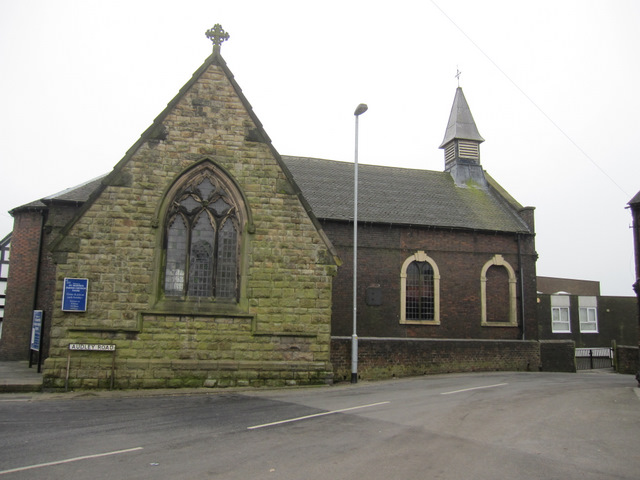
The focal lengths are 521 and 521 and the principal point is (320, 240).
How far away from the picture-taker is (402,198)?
2538 cm

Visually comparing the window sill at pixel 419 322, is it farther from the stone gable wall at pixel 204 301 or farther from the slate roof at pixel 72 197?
the slate roof at pixel 72 197

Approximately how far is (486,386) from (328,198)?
37.6ft

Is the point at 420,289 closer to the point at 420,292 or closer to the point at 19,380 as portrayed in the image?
the point at 420,292

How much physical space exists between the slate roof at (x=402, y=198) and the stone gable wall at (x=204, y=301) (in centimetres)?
808

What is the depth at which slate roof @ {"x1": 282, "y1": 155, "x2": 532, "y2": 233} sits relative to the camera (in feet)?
76.3

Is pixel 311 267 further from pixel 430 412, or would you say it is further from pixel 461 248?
pixel 461 248

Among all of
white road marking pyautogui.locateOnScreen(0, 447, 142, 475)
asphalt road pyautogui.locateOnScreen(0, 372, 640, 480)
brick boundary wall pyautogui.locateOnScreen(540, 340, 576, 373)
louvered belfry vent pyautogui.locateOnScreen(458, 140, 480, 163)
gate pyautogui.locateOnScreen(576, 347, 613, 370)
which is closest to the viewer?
white road marking pyautogui.locateOnScreen(0, 447, 142, 475)

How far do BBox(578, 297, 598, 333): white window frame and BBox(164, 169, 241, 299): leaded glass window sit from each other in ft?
111

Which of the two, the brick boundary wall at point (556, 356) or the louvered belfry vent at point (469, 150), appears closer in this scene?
the brick boundary wall at point (556, 356)

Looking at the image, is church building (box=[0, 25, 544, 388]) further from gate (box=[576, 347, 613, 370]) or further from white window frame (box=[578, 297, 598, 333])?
white window frame (box=[578, 297, 598, 333])

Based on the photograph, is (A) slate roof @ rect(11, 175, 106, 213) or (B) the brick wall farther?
(B) the brick wall

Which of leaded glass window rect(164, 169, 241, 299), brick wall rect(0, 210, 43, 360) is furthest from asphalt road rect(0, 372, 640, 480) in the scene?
brick wall rect(0, 210, 43, 360)

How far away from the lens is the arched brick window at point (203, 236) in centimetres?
1352

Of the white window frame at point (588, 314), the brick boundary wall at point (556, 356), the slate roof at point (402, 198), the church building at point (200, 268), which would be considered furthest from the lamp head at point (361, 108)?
the white window frame at point (588, 314)
